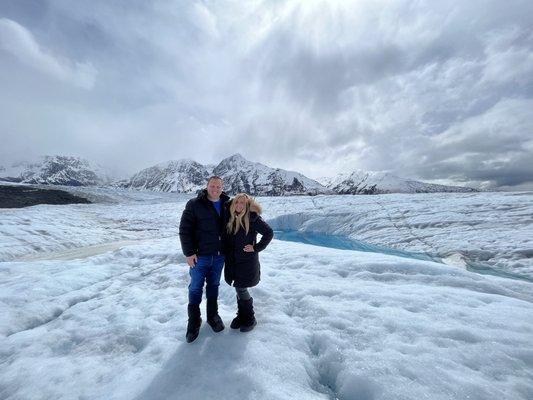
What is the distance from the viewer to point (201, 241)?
15.8ft

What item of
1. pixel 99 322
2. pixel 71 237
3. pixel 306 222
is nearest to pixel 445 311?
pixel 99 322

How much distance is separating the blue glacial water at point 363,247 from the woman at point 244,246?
11.3 meters

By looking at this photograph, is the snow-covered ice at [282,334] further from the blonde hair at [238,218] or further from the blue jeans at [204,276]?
the blonde hair at [238,218]

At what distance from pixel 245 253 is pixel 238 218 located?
58 centimetres

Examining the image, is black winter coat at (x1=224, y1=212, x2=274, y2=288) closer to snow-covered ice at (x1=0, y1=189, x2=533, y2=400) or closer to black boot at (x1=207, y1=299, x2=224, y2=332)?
black boot at (x1=207, y1=299, x2=224, y2=332)

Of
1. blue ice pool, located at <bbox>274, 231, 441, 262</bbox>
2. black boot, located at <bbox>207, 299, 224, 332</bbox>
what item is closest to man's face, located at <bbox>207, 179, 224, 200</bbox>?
black boot, located at <bbox>207, 299, 224, 332</bbox>

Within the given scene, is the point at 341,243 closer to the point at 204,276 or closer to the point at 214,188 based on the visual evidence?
the point at 204,276

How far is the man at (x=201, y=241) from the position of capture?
15.6 feet

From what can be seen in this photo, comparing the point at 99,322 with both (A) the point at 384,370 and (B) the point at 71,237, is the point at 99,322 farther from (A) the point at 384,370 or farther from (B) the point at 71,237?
(B) the point at 71,237

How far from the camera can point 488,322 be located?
4.65m

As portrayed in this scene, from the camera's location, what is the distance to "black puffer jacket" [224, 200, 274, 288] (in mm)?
4840

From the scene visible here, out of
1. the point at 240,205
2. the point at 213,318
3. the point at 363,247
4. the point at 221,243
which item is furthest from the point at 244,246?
the point at 363,247

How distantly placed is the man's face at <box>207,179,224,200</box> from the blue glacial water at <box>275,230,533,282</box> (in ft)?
39.4

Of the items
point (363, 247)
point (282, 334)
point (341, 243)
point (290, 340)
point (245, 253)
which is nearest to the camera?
point (290, 340)
